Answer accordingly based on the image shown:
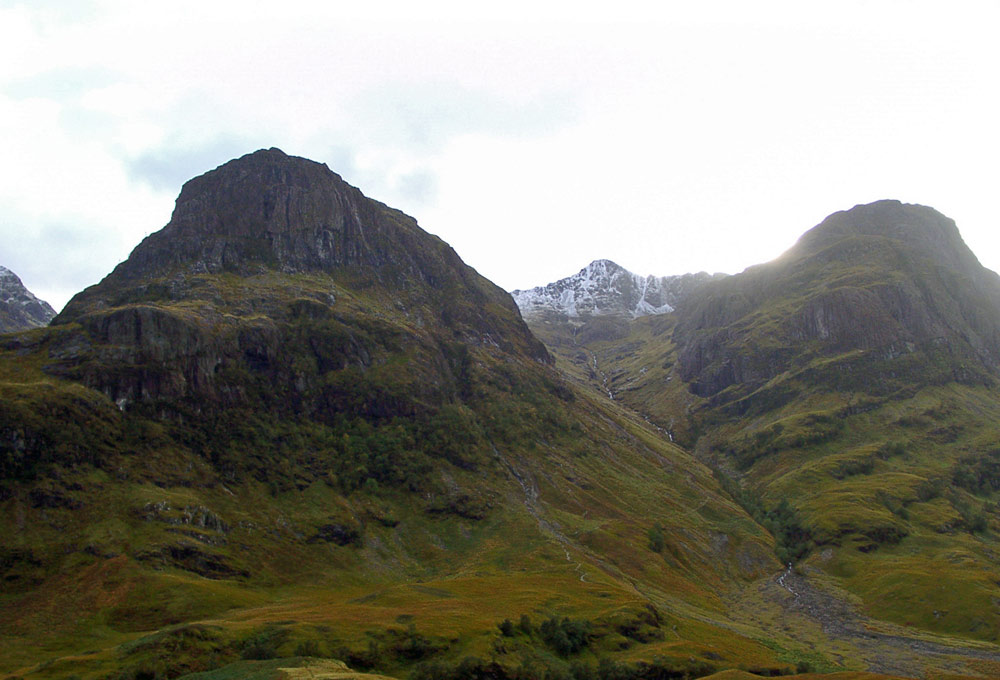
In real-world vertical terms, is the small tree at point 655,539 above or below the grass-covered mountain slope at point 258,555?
below

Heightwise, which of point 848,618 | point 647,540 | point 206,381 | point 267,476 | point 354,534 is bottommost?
point 848,618

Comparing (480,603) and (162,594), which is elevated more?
(162,594)

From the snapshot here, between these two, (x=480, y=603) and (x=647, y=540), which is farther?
(x=647, y=540)

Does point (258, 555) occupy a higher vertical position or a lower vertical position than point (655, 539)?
higher

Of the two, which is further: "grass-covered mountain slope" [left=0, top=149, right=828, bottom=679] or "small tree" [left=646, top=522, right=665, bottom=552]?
"small tree" [left=646, top=522, right=665, bottom=552]

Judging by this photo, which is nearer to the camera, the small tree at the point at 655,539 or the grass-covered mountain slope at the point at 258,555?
the grass-covered mountain slope at the point at 258,555

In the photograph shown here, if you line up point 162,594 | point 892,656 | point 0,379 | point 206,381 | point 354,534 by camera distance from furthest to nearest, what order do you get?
point 206,381
point 354,534
point 0,379
point 892,656
point 162,594

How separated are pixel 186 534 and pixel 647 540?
128 meters

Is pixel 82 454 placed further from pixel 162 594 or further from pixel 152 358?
pixel 162 594

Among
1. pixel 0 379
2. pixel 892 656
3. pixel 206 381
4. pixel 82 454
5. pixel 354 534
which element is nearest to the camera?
pixel 892 656

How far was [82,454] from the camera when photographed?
473 ft

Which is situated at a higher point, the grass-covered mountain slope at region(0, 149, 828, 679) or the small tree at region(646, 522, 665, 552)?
the grass-covered mountain slope at region(0, 149, 828, 679)

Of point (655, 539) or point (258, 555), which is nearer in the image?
point (258, 555)

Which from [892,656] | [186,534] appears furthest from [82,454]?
[892,656]
